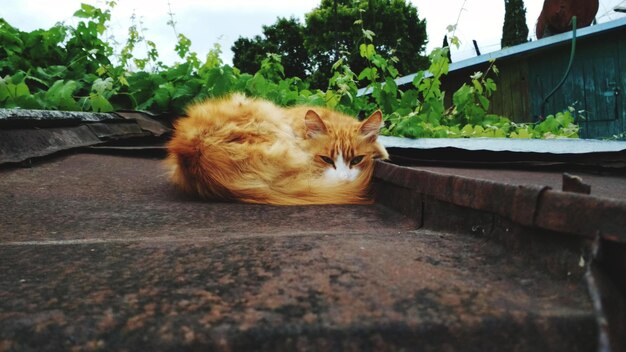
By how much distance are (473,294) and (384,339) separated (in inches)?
7.1

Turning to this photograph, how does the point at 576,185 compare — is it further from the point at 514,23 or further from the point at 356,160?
the point at 514,23

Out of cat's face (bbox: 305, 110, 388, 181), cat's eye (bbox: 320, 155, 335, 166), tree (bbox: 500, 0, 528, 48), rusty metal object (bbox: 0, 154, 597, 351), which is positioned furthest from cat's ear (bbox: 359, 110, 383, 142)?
Answer: tree (bbox: 500, 0, 528, 48)

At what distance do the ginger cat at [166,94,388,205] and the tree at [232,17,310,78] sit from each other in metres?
21.3

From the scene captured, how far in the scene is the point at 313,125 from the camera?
7.69ft

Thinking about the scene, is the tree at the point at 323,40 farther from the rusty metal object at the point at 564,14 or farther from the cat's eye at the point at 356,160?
the cat's eye at the point at 356,160

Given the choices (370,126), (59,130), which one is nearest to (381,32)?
(370,126)

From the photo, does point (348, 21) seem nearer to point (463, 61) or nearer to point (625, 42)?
point (463, 61)

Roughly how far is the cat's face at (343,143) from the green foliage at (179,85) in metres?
0.63

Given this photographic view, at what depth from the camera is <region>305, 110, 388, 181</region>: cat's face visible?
2170 millimetres

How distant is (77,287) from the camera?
27.0 inches

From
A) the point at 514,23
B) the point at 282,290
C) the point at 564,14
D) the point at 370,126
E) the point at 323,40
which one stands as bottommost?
the point at 282,290

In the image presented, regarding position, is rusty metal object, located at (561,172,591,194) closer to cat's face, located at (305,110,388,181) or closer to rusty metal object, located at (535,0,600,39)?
cat's face, located at (305,110,388,181)

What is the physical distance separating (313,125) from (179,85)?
74.5 inches

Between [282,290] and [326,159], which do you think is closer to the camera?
[282,290]
